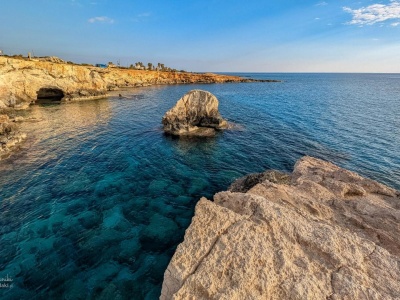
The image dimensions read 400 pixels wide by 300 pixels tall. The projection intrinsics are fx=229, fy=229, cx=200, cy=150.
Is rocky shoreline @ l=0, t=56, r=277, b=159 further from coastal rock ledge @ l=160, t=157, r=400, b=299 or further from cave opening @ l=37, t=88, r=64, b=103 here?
coastal rock ledge @ l=160, t=157, r=400, b=299

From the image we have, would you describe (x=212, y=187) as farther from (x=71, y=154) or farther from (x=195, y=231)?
(x=71, y=154)

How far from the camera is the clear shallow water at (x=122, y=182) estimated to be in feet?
43.2

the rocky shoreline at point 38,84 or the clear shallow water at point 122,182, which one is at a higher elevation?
the rocky shoreline at point 38,84

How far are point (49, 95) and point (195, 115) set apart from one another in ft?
193

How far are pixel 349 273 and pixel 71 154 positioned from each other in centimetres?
3132

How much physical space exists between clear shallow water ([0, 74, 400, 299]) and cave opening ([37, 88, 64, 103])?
24922mm

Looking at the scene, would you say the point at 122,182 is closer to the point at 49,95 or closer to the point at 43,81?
the point at 43,81

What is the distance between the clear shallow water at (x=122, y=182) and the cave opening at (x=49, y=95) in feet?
81.8

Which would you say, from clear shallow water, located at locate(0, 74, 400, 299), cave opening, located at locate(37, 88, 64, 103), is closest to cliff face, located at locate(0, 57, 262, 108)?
cave opening, located at locate(37, 88, 64, 103)

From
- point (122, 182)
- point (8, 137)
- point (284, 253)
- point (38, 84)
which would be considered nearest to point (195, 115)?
point (122, 182)

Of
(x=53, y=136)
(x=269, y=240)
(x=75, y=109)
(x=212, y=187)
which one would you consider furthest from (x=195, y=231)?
(x=75, y=109)

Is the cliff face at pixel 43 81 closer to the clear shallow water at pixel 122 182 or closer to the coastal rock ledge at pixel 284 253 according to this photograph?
the clear shallow water at pixel 122 182

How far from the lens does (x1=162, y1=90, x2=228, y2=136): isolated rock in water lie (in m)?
40.5

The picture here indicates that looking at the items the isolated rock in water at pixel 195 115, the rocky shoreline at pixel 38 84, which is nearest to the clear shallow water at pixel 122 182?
the isolated rock in water at pixel 195 115
